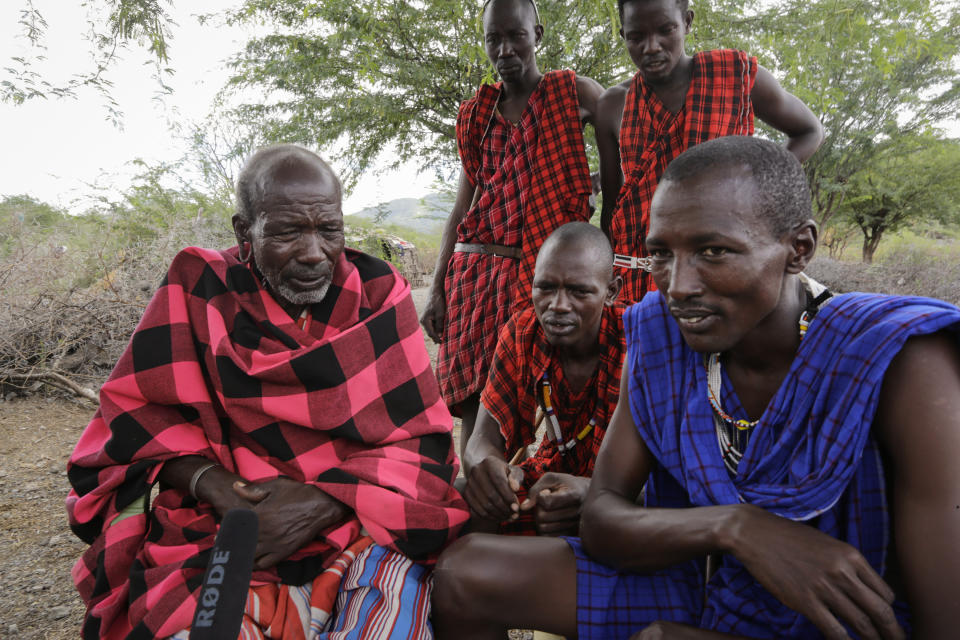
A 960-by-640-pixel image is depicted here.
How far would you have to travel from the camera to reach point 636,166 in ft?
9.42

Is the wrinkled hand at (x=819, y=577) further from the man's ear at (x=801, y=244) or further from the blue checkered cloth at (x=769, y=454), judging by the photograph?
the man's ear at (x=801, y=244)

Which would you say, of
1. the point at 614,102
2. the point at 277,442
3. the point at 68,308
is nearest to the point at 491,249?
the point at 614,102

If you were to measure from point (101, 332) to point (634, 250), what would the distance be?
186 inches

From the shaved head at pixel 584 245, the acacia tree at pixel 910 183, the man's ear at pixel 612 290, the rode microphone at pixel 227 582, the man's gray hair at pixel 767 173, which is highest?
the acacia tree at pixel 910 183

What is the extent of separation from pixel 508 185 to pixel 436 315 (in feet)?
2.97

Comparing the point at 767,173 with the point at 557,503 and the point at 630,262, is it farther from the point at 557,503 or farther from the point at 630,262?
the point at 630,262

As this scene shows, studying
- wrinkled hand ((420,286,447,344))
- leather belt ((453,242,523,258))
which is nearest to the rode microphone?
leather belt ((453,242,523,258))

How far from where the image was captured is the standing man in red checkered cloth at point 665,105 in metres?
2.73

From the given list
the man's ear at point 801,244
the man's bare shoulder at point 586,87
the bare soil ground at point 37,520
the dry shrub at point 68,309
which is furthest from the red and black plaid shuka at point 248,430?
the dry shrub at point 68,309

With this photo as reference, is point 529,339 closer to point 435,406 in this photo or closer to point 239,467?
point 435,406

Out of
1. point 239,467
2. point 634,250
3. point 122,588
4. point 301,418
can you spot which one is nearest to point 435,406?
point 301,418

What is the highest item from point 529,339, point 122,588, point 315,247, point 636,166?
point 636,166

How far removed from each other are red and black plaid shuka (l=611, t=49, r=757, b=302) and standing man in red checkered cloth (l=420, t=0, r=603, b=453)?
35 cm

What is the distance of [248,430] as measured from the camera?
1846 millimetres
